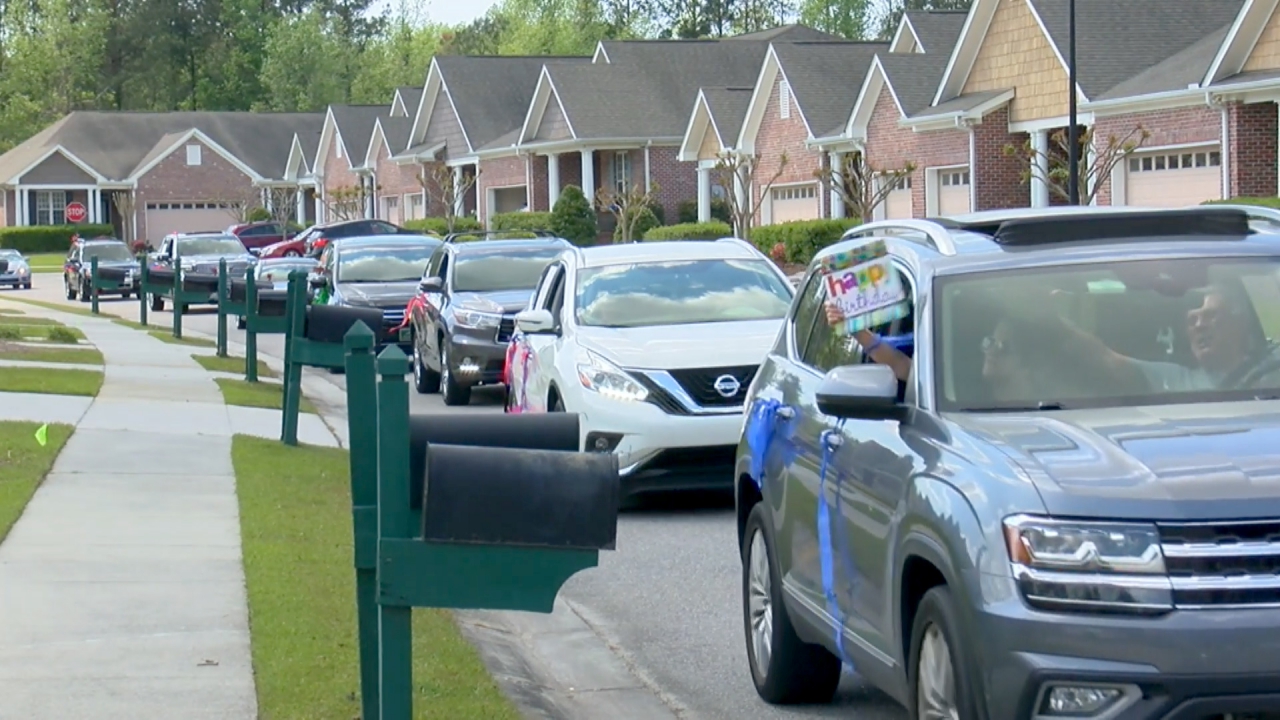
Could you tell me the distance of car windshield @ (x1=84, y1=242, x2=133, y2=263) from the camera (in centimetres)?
4862

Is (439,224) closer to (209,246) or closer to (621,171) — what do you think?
(621,171)

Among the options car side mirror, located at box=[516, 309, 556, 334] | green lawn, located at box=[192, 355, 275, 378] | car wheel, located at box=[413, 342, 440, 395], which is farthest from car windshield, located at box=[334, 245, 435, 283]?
car side mirror, located at box=[516, 309, 556, 334]

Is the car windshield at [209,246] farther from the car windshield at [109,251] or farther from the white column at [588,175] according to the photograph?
the white column at [588,175]

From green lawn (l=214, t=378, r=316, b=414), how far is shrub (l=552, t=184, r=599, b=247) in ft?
108

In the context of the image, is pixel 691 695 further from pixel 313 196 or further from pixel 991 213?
pixel 313 196

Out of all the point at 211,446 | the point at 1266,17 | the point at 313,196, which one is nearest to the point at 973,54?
the point at 1266,17

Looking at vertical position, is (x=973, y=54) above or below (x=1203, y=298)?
above

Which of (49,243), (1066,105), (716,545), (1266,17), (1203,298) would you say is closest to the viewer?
(1203,298)

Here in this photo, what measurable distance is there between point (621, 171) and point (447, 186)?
343 inches

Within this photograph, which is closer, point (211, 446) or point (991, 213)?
point (991, 213)

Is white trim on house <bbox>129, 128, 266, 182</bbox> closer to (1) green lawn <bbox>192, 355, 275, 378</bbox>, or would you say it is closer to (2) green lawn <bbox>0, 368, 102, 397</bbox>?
(1) green lawn <bbox>192, 355, 275, 378</bbox>

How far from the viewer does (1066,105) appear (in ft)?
122

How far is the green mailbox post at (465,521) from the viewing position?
4801 millimetres

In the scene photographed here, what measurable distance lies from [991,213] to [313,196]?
84732 millimetres
